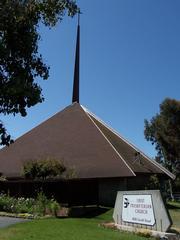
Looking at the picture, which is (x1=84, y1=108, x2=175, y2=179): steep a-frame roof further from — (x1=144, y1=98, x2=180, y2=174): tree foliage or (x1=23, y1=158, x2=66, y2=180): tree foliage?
(x1=144, y1=98, x2=180, y2=174): tree foliage

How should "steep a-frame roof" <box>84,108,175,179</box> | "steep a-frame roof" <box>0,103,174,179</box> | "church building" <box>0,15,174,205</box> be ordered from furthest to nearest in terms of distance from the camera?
"steep a-frame roof" <box>84,108,175,179</box>
"steep a-frame roof" <box>0,103,174,179</box>
"church building" <box>0,15,174,205</box>

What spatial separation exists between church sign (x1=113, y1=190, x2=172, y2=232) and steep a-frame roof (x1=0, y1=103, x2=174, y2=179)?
12.7m

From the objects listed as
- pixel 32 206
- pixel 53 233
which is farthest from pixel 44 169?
pixel 53 233

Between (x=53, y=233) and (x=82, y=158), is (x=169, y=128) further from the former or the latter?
(x=53, y=233)

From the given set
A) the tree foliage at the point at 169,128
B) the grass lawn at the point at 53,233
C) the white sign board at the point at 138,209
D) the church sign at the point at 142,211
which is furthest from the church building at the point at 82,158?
the tree foliage at the point at 169,128

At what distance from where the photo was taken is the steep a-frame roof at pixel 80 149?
34.2 metres

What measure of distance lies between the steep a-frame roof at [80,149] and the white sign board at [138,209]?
42.6 ft

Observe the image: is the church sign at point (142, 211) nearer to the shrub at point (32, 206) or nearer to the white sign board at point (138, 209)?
the white sign board at point (138, 209)

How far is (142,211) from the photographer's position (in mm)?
17703

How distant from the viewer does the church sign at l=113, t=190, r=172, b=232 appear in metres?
16.6

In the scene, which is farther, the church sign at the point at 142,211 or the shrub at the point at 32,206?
the shrub at the point at 32,206

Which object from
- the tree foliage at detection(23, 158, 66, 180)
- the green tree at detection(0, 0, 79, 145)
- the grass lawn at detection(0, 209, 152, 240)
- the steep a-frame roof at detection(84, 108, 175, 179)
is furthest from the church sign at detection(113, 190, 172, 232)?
the steep a-frame roof at detection(84, 108, 175, 179)

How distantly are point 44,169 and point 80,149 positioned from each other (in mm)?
6836

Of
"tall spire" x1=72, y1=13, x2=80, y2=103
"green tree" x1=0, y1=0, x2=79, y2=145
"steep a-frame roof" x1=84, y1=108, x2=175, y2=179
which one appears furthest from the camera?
"tall spire" x1=72, y1=13, x2=80, y2=103
